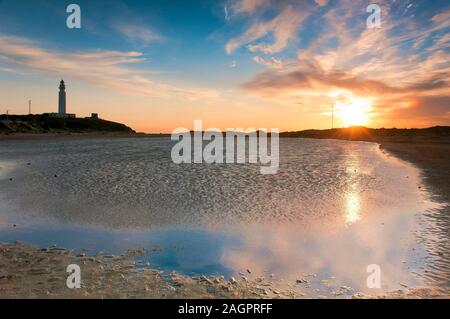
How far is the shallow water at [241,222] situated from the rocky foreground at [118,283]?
1.42 feet

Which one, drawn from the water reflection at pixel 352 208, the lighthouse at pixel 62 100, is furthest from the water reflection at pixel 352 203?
the lighthouse at pixel 62 100

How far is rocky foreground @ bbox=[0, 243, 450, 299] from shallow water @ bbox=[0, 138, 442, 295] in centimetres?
43

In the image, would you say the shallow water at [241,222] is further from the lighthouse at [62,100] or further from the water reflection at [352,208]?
the lighthouse at [62,100]

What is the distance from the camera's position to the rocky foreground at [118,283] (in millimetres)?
5605

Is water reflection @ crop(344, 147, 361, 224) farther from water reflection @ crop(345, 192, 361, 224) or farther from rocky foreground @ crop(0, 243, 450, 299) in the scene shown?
rocky foreground @ crop(0, 243, 450, 299)

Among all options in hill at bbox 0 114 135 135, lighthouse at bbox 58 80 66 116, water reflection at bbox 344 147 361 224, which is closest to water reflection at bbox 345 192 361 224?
water reflection at bbox 344 147 361 224

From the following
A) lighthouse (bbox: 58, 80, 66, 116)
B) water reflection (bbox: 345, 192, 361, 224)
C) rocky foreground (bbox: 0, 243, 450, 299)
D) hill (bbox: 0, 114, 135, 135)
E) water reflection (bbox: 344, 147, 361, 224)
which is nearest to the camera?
rocky foreground (bbox: 0, 243, 450, 299)

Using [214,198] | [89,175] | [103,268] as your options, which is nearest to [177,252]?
[103,268]

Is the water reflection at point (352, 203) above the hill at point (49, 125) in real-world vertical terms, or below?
below

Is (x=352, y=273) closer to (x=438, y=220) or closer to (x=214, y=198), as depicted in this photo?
(x=438, y=220)

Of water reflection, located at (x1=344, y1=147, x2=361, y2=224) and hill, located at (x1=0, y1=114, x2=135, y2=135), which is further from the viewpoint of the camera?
hill, located at (x1=0, y1=114, x2=135, y2=135)

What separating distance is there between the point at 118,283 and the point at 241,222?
496 centimetres

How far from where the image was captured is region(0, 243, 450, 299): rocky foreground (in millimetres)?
5605

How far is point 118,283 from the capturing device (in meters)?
6.00
